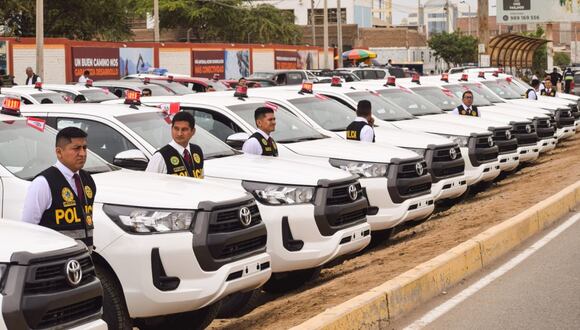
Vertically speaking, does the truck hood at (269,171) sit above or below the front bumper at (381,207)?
above

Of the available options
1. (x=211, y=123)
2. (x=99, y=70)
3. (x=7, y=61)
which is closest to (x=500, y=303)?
(x=211, y=123)

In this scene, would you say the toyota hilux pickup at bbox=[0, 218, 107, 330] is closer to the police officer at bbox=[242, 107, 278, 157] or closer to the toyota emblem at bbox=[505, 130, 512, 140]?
the police officer at bbox=[242, 107, 278, 157]

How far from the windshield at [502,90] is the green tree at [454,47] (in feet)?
261

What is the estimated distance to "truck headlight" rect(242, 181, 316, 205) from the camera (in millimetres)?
9797

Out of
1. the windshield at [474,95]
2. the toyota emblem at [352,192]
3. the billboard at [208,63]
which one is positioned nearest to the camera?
the toyota emblem at [352,192]

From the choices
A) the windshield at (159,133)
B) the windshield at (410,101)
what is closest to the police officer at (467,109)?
the windshield at (410,101)

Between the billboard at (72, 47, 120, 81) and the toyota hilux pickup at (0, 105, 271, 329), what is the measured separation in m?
37.0

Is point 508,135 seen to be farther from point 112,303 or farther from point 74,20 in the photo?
point 74,20

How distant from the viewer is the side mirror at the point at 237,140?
37.7 feet

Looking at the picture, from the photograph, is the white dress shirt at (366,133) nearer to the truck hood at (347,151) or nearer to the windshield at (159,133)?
the truck hood at (347,151)

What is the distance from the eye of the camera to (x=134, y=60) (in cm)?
4878

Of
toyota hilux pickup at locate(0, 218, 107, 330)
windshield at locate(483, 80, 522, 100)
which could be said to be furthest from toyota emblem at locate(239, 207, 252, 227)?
windshield at locate(483, 80, 522, 100)

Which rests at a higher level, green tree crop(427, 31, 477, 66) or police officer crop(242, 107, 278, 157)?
green tree crop(427, 31, 477, 66)

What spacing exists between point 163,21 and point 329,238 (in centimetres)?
8404
